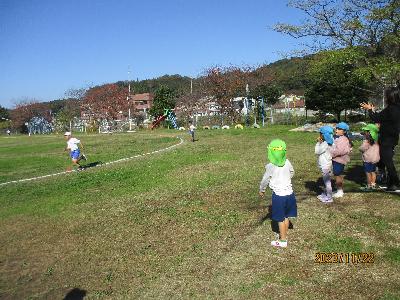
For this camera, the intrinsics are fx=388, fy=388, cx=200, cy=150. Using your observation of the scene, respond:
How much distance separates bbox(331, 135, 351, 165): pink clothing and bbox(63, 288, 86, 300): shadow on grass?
5687mm

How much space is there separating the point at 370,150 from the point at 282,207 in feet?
12.3

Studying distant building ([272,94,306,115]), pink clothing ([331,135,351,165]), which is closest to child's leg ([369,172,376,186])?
pink clothing ([331,135,351,165])

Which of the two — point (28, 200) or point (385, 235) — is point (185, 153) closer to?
point (28, 200)

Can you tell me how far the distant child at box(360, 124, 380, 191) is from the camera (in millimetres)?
8562

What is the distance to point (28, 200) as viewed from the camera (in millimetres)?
10750

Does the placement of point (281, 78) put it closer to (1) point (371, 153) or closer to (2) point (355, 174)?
(2) point (355, 174)

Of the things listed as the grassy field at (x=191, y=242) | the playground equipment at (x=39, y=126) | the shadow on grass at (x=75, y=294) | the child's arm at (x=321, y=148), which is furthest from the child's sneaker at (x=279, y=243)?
the playground equipment at (x=39, y=126)

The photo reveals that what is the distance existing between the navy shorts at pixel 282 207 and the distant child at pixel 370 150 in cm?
341

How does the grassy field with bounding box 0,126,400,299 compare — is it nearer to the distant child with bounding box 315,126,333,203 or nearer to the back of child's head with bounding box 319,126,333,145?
the distant child with bounding box 315,126,333,203

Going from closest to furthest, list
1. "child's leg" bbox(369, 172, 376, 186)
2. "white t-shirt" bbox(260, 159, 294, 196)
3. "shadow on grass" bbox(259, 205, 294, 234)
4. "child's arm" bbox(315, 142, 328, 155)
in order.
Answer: "white t-shirt" bbox(260, 159, 294, 196) → "shadow on grass" bbox(259, 205, 294, 234) → "child's arm" bbox(315, 142, 328, 155) → "child's leg" bbox(369, 172, 376, 186)

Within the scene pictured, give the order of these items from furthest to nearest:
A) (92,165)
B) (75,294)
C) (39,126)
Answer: (39,126), (92,165), (75,294)

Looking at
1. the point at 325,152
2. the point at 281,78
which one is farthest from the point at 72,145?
the point at 281,78

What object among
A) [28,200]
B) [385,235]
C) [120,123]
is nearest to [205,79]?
[120,123]

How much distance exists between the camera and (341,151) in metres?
8.23
